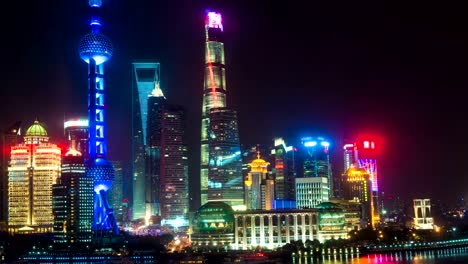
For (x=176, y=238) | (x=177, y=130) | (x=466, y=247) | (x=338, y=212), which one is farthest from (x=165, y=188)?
(x=466, y=247)

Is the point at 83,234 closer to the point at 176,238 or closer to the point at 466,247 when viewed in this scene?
the point at 176,238

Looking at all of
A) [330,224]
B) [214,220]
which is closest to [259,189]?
[330,224]

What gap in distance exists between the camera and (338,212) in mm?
96125

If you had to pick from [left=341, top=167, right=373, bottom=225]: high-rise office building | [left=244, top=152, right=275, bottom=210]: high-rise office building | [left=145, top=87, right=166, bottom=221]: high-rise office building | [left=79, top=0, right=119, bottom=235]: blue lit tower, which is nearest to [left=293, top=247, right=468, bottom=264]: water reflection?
[left=79, top=0, right=119, bottom=235]: blue lit tower

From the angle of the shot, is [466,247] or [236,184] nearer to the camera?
[466,247]

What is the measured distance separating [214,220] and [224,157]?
3650cm

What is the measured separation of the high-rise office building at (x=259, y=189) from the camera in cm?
11569

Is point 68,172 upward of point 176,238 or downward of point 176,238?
upward

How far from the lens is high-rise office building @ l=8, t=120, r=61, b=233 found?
107188mm

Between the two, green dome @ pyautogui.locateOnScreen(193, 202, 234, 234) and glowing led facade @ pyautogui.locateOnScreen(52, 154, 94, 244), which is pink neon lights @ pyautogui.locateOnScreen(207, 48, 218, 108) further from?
green dome @ pyautogui.locateOnScreen(193, 202, 234, 234)

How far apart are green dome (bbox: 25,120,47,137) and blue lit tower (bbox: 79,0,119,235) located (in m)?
24.4

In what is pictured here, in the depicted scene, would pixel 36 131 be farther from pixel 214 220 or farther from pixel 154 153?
pixel 214 220

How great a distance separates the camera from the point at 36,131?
11100 cm

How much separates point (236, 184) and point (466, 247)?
43132 millimetres
